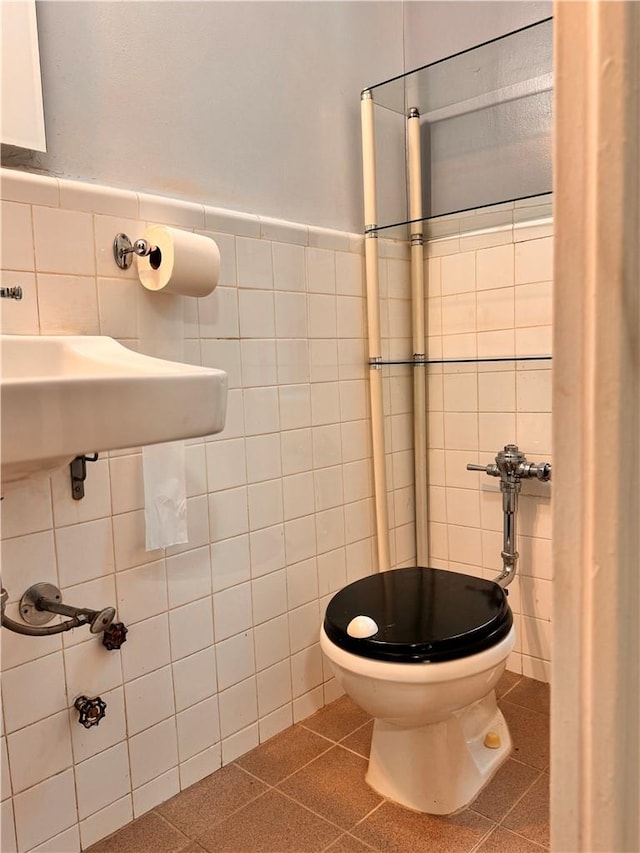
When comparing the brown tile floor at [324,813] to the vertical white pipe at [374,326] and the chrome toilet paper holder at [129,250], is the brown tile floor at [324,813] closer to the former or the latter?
the vertical white pipe at [374,326]

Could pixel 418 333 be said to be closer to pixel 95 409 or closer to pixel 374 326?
pixel 374 326

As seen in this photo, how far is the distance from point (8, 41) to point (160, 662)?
119cm

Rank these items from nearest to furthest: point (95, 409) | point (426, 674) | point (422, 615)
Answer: point (95, 409), point (426, 674), point (422, 615)

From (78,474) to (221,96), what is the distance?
0.89 meters

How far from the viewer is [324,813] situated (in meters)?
1.28

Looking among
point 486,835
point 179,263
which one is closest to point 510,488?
point 486,835

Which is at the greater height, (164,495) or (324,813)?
(164,495)

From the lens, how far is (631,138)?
405 mm

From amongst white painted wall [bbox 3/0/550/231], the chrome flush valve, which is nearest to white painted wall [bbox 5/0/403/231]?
white painted wall [bbox 3/0/550/231]

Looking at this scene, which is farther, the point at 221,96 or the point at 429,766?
the point at 221,96

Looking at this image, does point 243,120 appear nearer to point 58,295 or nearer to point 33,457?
point 58,295

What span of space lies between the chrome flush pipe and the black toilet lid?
287mm

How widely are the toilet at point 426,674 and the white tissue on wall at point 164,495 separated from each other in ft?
1.22

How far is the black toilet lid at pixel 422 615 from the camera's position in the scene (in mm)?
1154
